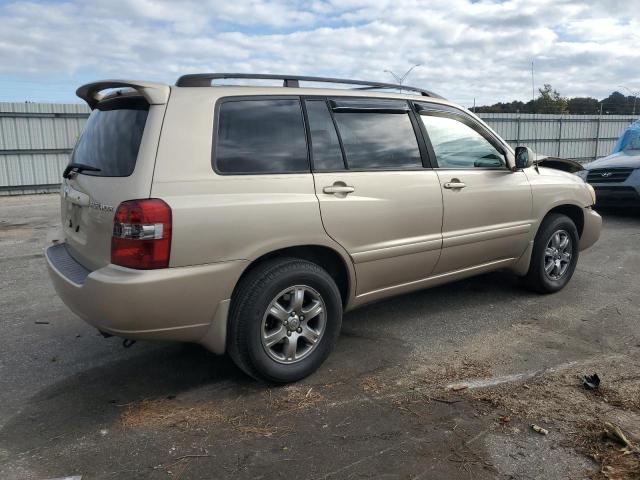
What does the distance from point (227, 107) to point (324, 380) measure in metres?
1.79

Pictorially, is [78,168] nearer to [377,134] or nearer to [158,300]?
[158,300]

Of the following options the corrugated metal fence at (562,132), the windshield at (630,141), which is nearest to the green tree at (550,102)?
the corrugated metal fence at (562,132)

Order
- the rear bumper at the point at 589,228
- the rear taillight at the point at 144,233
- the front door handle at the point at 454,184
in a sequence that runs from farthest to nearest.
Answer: the rear bumper at the point at 589,228, the front door handle at the point at 454,184, the rear taillight at the point at 144,233

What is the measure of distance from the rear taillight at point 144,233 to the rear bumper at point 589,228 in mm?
4255

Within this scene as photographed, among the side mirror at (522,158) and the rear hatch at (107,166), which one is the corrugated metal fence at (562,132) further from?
the rear hatch at (107,166)

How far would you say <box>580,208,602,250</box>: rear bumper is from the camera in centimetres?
546

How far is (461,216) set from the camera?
4.30 m

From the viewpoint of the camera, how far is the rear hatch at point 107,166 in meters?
2.98

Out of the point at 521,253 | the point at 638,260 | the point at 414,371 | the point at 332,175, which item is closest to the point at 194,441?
the point at 414,371

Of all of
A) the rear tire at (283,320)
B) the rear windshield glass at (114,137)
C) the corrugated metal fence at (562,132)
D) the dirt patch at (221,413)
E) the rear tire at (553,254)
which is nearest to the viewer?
the dirt patch at (221,413)

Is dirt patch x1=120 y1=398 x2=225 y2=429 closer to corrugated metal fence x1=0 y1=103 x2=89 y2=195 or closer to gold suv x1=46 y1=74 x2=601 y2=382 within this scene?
gold suv x1=46 y1=74 x2=601 y2=382

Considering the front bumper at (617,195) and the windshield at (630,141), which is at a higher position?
the windshield at (630,141)

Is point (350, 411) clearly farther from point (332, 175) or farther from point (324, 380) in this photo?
point (332, 175)

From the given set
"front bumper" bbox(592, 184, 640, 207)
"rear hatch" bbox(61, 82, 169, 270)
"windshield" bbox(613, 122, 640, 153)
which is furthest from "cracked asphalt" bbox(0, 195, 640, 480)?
"windshield" bbox(613, 122, 640, 153)
